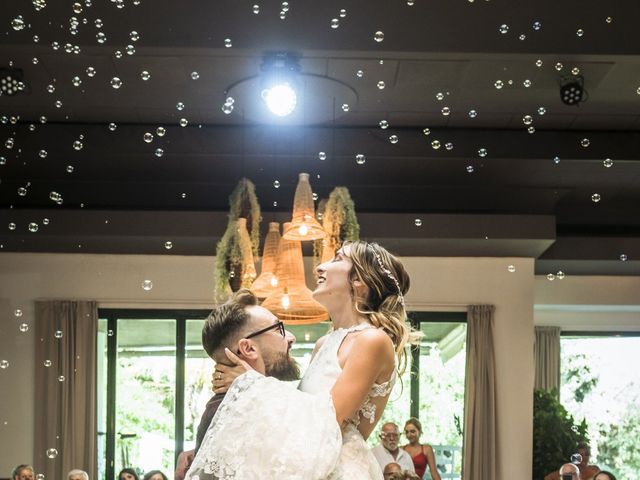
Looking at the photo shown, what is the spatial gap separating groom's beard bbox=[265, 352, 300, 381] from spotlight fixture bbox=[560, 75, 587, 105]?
187 inches

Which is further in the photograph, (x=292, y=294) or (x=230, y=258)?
(x=230, y=258)

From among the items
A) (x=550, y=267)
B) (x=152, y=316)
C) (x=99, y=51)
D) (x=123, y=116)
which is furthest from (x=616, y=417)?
(x=99, y=51)

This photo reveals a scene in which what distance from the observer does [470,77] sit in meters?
6.79

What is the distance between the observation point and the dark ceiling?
233 inches

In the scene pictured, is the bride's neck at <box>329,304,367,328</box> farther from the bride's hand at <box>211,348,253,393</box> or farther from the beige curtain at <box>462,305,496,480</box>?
the beige curtain at <box>462,305,496,480</box>

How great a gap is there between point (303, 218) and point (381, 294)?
3945 mm

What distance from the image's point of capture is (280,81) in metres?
6.05

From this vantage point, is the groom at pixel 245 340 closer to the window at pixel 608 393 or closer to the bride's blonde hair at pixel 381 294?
the bride's blonde hair at pixel 381 294

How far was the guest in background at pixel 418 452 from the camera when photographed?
326 inches

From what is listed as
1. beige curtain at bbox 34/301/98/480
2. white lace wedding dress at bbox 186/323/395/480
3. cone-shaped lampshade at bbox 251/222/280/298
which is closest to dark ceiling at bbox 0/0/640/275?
beige curtain at bbox 34/301/98/480

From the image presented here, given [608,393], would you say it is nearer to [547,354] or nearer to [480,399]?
[547,354]

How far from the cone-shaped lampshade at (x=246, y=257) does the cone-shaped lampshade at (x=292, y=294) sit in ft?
0.76

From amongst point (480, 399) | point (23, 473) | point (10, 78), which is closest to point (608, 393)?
point (480, 399)

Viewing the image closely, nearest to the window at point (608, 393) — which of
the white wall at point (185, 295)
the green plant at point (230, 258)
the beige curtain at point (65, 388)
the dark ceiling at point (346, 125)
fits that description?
the dark ceiling at point (346, 125)
